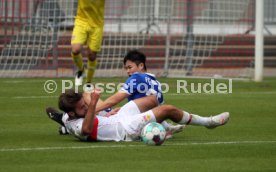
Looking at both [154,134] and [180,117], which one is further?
[180,117]

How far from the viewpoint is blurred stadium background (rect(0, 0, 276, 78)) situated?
24438 mm

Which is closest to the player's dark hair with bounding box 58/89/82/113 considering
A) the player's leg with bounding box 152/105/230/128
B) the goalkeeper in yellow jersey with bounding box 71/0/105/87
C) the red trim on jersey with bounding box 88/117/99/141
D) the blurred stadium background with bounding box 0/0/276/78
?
the red trim on jersey with bounding box 88/117/99/141

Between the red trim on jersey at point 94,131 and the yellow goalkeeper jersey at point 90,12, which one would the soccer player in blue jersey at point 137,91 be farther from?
the yellow goalkeeper jersey at point 90,12

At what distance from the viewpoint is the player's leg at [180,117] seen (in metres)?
11.2

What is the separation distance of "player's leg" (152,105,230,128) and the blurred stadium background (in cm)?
1219

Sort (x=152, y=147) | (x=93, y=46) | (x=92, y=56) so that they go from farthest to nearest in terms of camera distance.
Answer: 1. (x=92, y=56)
2. (x=93, y=46)
3. (x=152, y=147)

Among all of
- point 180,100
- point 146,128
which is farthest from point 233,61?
point 146,128

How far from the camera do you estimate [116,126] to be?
37.0 feet

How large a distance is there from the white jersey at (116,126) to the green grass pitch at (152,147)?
0.15 metres

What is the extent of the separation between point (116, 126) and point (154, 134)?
653mm

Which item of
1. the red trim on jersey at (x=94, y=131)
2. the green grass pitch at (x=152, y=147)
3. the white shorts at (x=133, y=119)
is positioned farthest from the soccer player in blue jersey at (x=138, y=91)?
the green grass pitch at (x=152, y=147)

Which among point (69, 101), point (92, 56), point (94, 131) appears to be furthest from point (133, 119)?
point (92, 56)

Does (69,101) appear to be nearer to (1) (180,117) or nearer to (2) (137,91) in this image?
(2) (137,91)

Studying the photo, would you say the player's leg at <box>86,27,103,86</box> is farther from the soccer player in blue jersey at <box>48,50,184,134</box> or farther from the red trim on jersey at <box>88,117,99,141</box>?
the red trim on jersey at <box>88,117,99,141</box>
